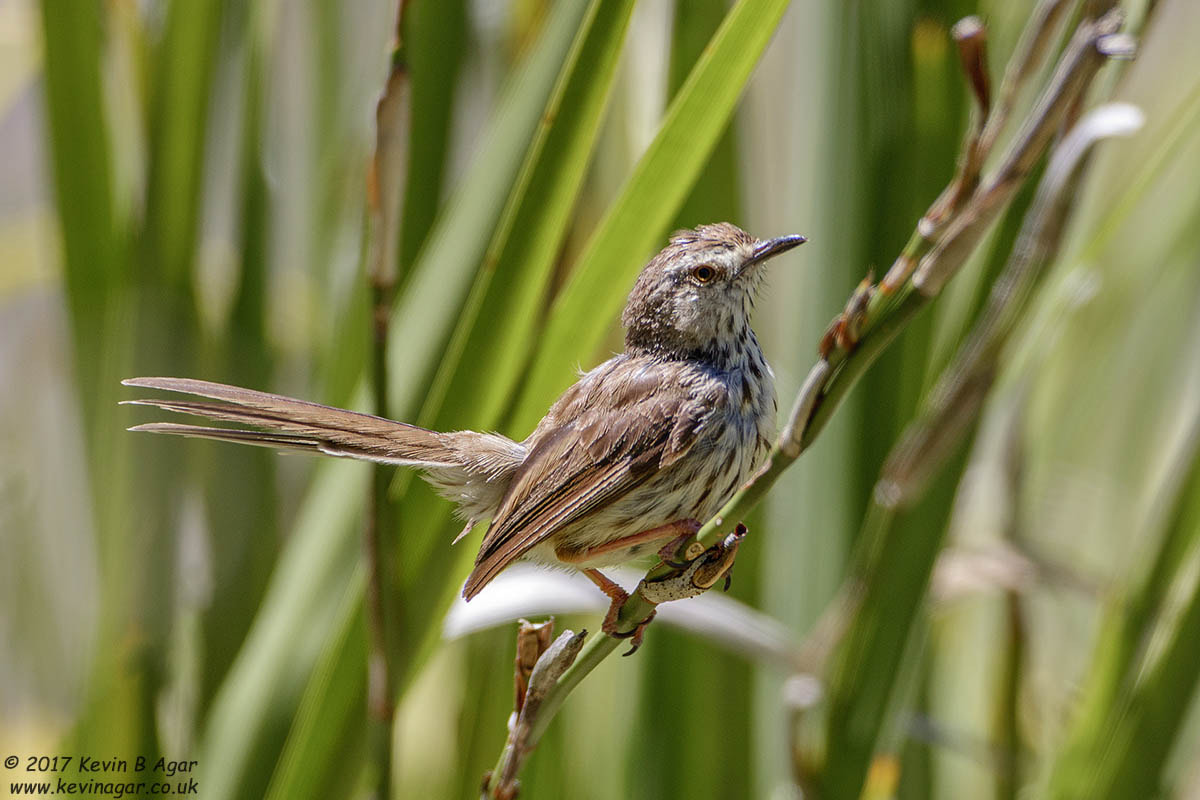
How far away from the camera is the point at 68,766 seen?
2.08 metres

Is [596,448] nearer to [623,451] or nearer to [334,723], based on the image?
[623,451]

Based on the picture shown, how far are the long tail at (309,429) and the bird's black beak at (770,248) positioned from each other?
50 cm

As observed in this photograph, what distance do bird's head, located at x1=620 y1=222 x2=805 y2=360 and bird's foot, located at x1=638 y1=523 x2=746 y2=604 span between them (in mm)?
556

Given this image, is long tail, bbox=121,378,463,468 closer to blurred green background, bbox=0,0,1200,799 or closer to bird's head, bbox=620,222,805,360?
blurred green background, bbox=0,0,1200,799

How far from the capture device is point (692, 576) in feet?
3.51

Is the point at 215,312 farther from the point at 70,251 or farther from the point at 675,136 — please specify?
the point at 675,136

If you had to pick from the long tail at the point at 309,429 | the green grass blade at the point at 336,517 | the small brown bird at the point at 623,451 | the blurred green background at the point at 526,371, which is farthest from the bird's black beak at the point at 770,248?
the long tail at the point at 309,429

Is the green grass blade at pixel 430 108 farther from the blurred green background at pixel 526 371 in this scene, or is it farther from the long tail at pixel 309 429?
the long tail at pixel 309 429

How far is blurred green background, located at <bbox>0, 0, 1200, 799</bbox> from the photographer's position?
1.56m

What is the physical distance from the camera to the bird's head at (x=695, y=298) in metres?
1.57

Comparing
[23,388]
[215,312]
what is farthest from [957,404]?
[23,388]

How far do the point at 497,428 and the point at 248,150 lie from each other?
128 centimetres

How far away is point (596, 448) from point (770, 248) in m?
0.36


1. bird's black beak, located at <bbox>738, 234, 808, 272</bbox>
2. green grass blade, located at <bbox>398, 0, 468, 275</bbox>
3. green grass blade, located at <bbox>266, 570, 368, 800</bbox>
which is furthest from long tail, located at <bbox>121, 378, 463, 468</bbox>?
green grass blade, located at <bbox>398, 0, 468, 275</bbox>
